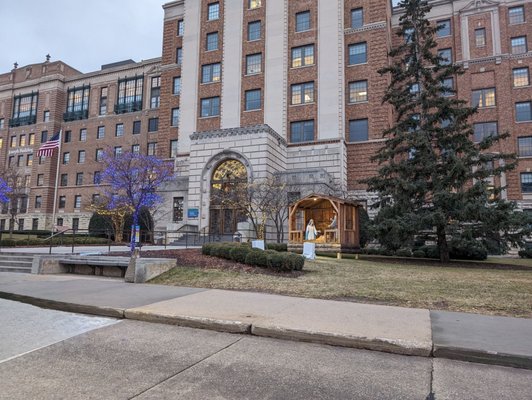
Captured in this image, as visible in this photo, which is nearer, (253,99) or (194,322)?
(194,322)

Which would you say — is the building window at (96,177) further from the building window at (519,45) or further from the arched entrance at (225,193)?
the building window at (519,45)

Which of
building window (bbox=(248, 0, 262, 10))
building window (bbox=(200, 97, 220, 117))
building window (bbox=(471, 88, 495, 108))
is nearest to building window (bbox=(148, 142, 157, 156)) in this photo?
building window (bbox=(200, 97, 220, 117))

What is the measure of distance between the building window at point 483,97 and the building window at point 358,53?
12586 mm

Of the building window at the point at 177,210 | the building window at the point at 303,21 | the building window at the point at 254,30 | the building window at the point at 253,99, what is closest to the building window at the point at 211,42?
the building window at the point at 254,30

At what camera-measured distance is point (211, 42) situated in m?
39.4

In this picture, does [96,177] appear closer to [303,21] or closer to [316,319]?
[303,21]

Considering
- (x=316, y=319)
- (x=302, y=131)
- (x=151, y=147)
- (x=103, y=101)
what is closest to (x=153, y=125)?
(x=151, y=147)

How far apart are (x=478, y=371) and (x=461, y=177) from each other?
56.1 feet

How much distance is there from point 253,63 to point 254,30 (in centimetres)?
347

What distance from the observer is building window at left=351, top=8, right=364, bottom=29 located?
35.4 metres

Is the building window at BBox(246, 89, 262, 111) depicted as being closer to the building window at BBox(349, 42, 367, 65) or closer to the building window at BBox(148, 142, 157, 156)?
the building window at BBox(349, 42, 367, 65)

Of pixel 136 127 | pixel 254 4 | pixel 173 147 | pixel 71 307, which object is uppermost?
pixel 254 4

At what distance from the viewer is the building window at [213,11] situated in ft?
131

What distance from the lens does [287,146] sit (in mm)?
34438
